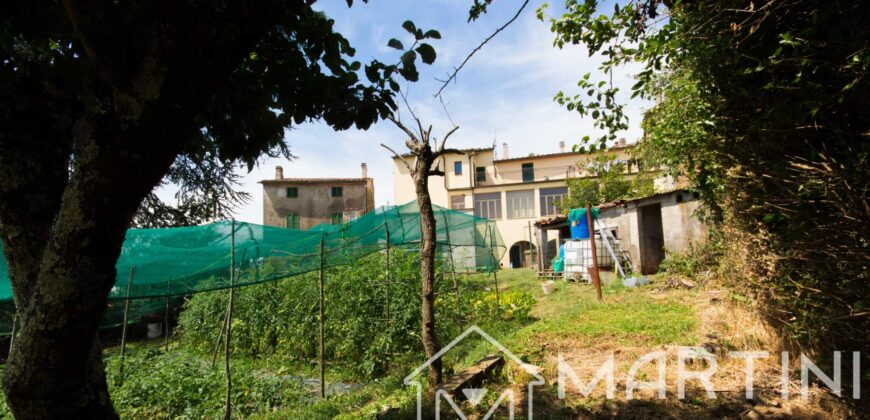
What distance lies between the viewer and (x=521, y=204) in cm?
2688

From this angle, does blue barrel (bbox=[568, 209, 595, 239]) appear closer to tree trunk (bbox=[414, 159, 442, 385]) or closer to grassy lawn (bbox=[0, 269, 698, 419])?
grassy lawn (bbox=[0, 269, 698, 419])

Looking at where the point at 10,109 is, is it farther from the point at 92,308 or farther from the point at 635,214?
the point at 635,214

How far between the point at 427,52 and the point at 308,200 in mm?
28085

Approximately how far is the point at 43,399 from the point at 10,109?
1109 millimetres

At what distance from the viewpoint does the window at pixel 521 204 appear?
26672 mm

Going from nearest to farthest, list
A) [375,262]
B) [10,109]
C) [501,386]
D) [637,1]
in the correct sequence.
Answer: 1. [10,109]
2. [637,1]
3. [501,386]
4. [375,262]

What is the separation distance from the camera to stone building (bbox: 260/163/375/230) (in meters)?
28.9

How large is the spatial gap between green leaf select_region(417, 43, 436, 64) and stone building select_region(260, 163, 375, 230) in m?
26.7

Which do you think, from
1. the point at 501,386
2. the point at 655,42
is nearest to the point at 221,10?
the point at 655,42

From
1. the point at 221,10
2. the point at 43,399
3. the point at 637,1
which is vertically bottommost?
the point at 43,399

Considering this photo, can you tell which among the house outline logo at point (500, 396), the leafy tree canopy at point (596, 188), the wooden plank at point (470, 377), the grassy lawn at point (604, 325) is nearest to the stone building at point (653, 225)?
the grassy lawn at point (604, 325)

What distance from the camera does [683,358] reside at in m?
4.08

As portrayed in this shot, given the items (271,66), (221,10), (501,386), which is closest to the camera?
(221,10)

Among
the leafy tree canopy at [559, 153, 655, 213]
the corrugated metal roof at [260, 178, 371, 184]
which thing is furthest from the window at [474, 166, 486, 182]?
the corrugated metal roof at [260, 178, 371, 184]
